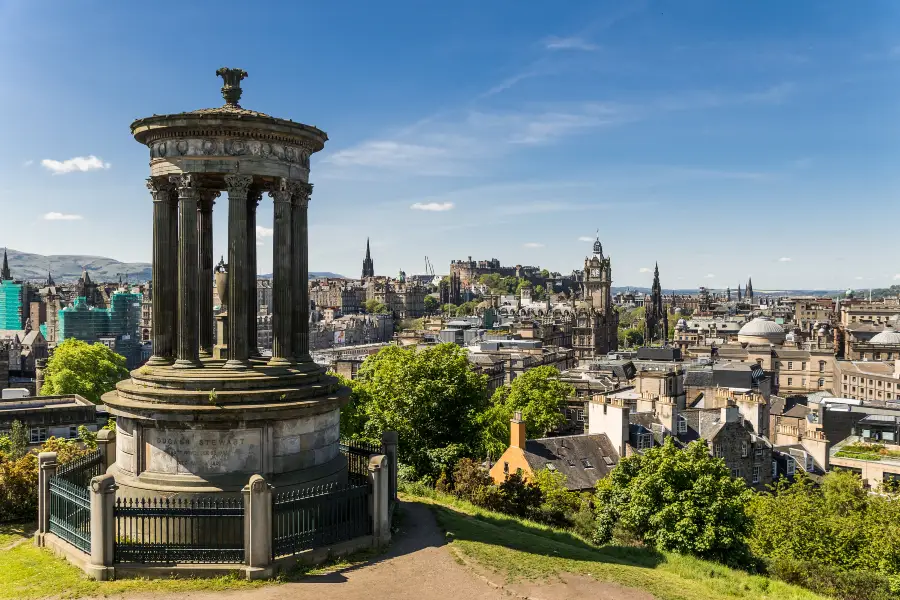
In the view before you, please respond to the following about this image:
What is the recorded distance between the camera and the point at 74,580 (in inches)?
613

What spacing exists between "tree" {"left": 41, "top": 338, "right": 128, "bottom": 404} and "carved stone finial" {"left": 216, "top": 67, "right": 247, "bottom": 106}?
49513mm

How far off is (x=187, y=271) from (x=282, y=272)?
2366mm

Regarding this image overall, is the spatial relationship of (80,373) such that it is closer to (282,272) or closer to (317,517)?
(282,272)

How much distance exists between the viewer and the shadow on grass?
18.9 metres

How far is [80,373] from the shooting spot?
213 ft

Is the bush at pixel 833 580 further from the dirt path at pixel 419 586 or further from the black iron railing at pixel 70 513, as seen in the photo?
the black iron railing at pixel 70 513

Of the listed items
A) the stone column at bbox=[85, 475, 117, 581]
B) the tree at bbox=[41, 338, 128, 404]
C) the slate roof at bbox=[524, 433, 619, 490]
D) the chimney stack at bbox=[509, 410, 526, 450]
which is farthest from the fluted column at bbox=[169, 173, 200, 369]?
the tree at bbox=[41, 338, 128, 404]

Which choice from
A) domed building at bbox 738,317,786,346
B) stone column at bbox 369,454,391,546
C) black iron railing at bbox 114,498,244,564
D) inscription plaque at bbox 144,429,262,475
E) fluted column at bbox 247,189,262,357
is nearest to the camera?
black iron railing at bbox 114,498,244,564

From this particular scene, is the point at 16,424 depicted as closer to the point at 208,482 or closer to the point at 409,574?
the point at 208,482

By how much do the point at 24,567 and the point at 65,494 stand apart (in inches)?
69.2

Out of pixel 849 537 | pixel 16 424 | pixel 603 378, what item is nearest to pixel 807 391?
pixel 603 378

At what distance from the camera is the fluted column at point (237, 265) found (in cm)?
1869

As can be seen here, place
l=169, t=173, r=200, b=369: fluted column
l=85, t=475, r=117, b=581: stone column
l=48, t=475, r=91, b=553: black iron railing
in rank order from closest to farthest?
l=85, t=475, r=117, b=581: stone column
l=48, t=475, r=91, b=553: black iron railing
l=169, t=173, r=200, b=369: fluted column

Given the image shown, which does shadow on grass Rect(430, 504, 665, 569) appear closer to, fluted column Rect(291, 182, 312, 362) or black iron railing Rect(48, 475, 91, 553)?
fluted column Rect(291, 182, 312, 362)
